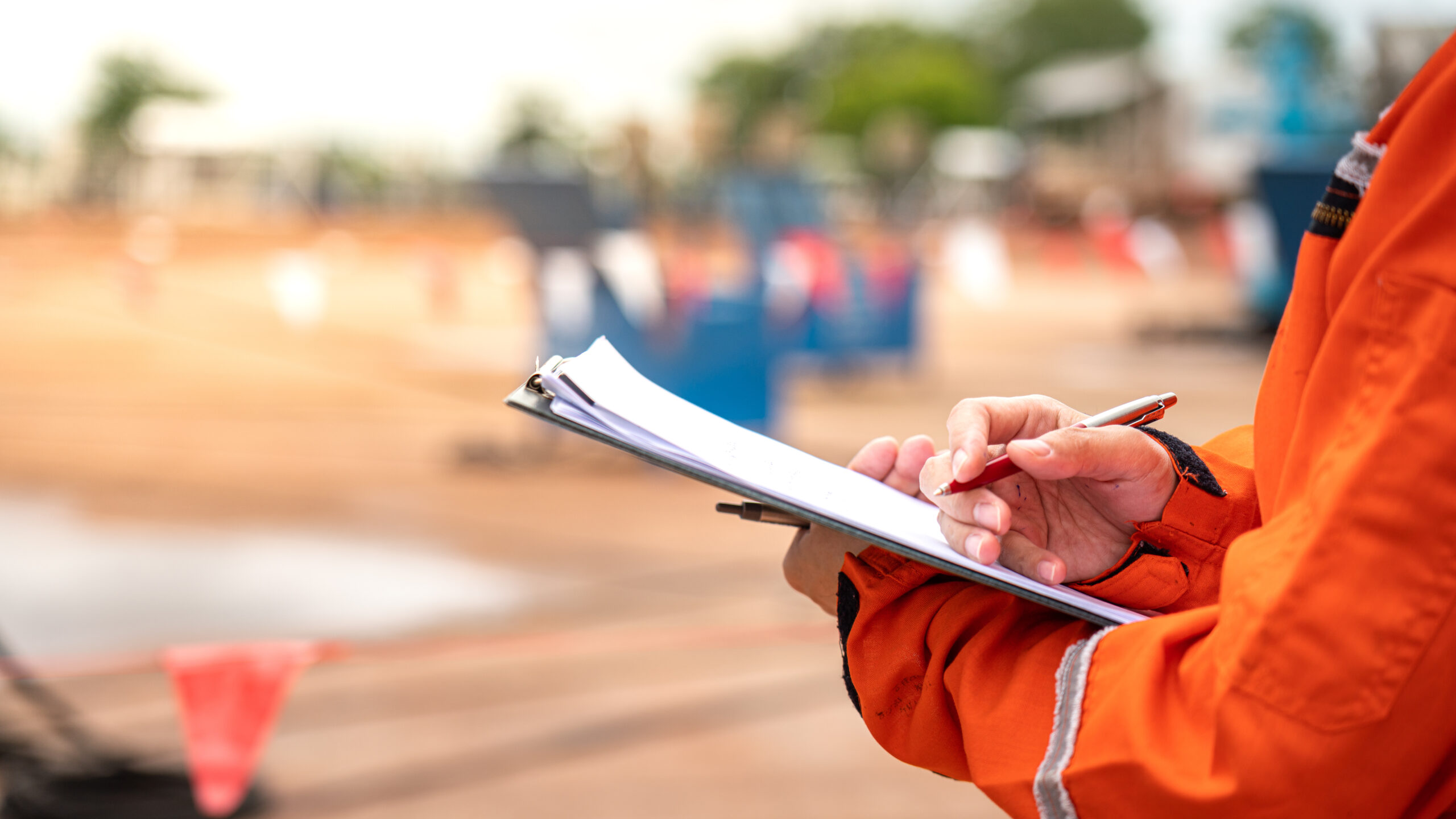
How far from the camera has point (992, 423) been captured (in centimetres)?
107

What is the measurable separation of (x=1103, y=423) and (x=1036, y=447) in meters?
0.15

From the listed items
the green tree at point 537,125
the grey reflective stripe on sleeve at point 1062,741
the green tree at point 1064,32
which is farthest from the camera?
the green tree at point 1064,32

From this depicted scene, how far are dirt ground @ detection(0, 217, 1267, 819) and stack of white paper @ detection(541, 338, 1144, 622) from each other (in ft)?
5.96

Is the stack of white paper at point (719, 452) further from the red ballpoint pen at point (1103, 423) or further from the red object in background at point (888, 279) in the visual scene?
the red object in background at point (888, 279)

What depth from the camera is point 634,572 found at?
4469mm

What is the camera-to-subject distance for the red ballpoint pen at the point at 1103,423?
0.95 m

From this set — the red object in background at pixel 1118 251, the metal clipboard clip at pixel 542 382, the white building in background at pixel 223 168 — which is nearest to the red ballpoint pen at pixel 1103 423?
the metal clipboard clip at pixel 542 382

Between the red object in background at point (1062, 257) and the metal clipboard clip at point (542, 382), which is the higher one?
the metal clipboard clip at point (542, 382)

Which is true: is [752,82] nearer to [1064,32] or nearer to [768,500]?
[1064,32]

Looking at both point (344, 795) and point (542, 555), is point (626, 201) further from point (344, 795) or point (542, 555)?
point (344, 795)

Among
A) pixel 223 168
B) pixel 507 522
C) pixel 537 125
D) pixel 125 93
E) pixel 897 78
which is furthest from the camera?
pixel 897 78

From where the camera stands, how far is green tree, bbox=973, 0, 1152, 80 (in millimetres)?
76438

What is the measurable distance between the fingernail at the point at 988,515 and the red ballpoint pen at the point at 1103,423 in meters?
0.02

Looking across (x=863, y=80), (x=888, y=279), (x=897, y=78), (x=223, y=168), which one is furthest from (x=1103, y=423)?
(x=863, y=80)
